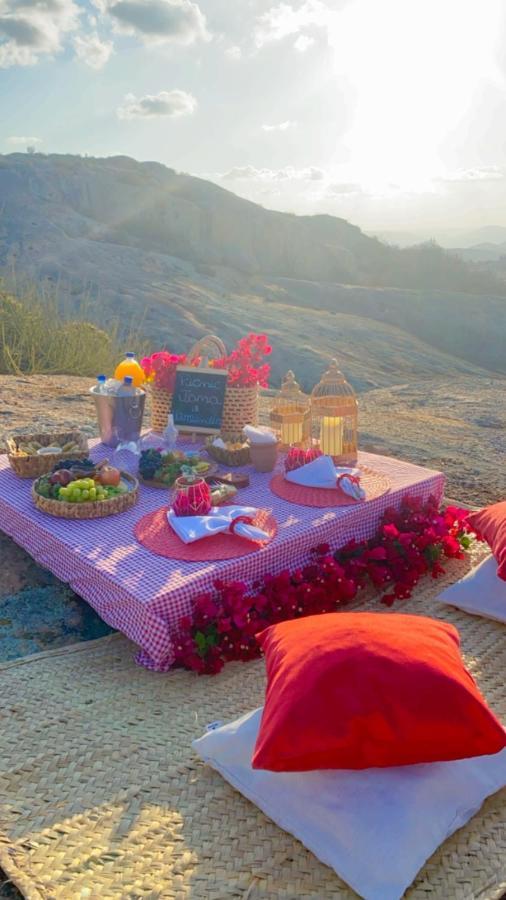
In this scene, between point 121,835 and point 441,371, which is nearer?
point 121,835

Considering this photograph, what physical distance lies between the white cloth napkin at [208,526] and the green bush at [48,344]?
5622 millimetres

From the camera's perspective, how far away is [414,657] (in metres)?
1.91

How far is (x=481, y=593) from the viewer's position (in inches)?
121

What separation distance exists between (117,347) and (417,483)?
6.76 m

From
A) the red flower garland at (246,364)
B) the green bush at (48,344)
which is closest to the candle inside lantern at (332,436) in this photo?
the red flower garland at (246,364)

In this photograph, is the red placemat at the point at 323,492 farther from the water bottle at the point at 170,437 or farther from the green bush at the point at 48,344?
the green bush at the point at 48,344

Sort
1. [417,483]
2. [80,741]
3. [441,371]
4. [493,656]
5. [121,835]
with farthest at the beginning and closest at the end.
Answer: [441,371]
[417,483]
[493,656]
[80,741]
[121,835]

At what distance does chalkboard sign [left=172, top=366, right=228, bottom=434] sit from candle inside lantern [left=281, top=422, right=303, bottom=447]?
1.40 ft

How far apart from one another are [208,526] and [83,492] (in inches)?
25.3

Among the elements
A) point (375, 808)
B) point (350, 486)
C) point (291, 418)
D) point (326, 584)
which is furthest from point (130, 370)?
point (375, 808)

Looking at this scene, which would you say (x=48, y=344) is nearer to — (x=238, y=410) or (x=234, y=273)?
(x=238, y=410)

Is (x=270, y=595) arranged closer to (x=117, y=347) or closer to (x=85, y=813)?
(x=85, y=813)

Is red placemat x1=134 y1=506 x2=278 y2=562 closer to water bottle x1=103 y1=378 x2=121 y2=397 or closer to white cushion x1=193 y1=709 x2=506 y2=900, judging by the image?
white cushion x1=193 y1=709 x2=506 y2=900

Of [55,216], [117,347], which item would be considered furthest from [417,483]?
[55,216]
